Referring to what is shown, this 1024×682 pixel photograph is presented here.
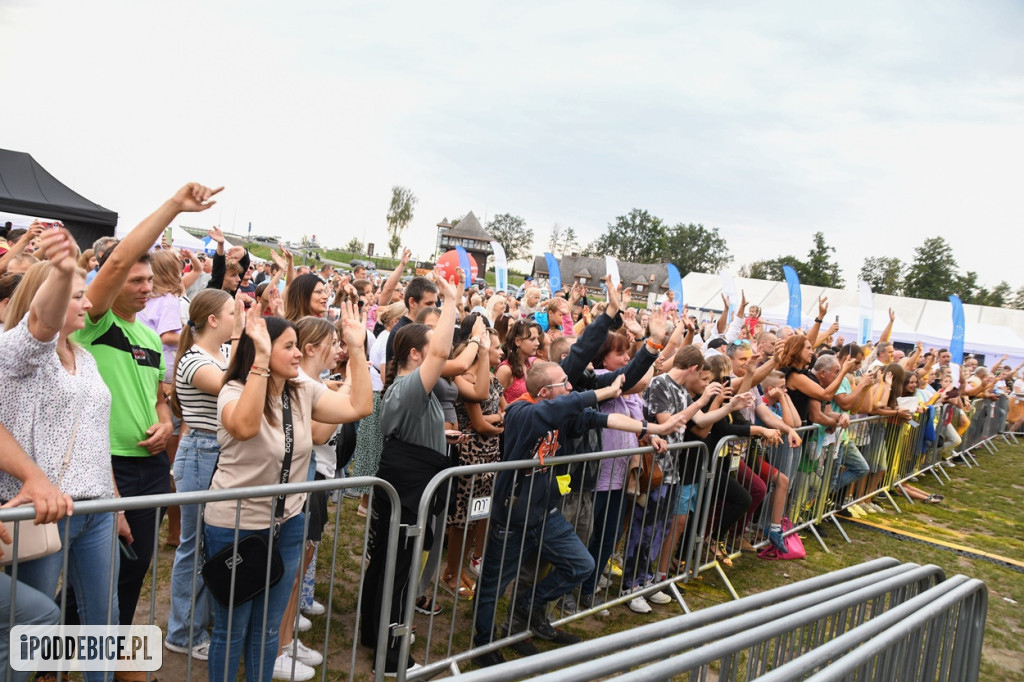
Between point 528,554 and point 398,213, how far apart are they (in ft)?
362

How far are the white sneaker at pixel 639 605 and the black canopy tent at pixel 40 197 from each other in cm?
1394

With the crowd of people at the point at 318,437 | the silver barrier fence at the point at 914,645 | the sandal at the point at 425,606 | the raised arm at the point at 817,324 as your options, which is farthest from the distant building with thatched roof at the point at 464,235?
the silver barrier fence at the point at 914,645

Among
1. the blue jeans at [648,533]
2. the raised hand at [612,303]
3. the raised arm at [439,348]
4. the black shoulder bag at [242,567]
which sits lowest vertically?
the blue jeans at [648,533]

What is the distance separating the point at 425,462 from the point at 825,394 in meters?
4.93

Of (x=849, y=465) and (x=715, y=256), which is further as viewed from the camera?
(x=715, y=256)

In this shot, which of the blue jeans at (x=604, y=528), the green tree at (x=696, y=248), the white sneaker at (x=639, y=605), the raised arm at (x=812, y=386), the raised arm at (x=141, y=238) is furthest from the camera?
the green tree at (x=696, y=248)

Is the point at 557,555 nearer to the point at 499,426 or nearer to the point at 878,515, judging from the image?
the point at 499,426

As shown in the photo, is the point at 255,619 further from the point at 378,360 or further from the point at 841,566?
the point at 841,566

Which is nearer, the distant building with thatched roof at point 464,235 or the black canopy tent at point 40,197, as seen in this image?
the black canopy tent at point 40,197

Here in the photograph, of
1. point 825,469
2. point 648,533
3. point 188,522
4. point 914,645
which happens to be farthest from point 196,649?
point 825,469

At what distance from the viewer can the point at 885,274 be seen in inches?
4424

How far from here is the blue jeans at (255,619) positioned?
3135mm

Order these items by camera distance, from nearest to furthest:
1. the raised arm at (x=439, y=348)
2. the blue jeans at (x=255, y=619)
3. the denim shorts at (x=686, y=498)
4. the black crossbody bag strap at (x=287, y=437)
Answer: the blue jeans at (x=255, y=619) → the black crossbody bag strap at (x=287, y=437) → the raised arm at (x=439, y=348) → the denim shorts at (x=686, y=498)

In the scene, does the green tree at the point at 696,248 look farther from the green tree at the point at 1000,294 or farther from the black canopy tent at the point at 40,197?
the black canopy tent at the point at 40,197
